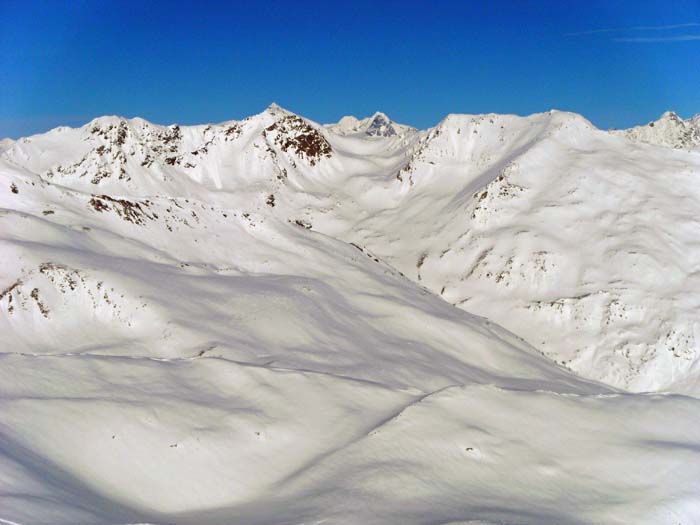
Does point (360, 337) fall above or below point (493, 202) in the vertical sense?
below

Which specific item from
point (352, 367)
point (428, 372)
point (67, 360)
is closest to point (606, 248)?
point (428, 372)

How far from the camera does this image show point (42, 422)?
22.6 metres

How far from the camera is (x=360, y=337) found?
2052 inches

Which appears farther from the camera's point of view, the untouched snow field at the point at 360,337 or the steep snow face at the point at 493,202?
the steep snow face at the point at 493,202

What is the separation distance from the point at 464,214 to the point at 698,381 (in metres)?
48.2

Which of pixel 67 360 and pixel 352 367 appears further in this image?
pixel 352 367

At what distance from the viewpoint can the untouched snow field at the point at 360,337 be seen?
71.5 feet

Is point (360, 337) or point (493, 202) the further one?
point (493, 202)

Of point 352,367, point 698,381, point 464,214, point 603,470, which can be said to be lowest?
point 603,470

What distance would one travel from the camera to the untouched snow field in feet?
71.5

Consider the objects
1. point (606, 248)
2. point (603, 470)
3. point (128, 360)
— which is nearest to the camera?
point (603, 470)

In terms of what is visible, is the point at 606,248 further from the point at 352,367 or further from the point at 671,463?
the point at 671,463

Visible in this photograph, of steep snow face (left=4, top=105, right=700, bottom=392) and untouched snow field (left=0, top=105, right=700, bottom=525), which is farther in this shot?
steep snow face (left=4, top=105, right=700, bottom=392)

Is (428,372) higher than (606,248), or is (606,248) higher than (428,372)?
(606,248)
